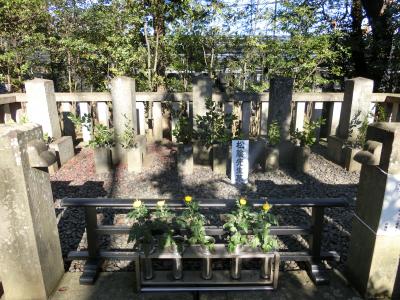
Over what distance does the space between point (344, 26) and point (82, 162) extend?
7.39m

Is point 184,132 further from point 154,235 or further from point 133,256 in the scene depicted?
point 154,235

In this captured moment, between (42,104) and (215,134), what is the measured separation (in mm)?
2835

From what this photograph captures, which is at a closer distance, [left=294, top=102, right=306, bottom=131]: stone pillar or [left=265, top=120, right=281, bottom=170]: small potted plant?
[left=265, top=120, right=281, bottom=170]: small potted plant

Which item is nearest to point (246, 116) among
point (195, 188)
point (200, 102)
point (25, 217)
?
point (200, 102)

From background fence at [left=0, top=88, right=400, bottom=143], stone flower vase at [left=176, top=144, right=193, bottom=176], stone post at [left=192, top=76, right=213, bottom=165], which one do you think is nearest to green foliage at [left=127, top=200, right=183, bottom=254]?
stone flower vase at [left=176, top=144, right=193, bottom=176]

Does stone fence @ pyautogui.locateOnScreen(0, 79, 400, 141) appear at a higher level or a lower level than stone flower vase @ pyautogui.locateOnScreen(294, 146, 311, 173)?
higher

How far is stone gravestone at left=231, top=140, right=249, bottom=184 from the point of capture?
4066 mm

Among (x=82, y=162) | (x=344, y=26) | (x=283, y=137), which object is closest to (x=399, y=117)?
(x=283, y=137)

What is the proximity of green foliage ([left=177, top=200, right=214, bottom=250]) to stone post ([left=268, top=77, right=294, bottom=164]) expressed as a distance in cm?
301

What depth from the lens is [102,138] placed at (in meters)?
4.80

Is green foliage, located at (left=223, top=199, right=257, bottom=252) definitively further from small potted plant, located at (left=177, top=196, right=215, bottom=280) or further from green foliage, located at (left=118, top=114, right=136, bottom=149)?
green foliage, located at (left=118, top=114, right=136, bottom=149)

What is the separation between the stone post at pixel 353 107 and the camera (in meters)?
4.79

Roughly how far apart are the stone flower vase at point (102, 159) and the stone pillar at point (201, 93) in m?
1.55

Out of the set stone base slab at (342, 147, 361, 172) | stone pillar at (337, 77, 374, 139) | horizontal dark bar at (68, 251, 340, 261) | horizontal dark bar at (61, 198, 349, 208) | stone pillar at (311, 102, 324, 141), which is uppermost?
stone pillar at (337, 77, 374, 139)
